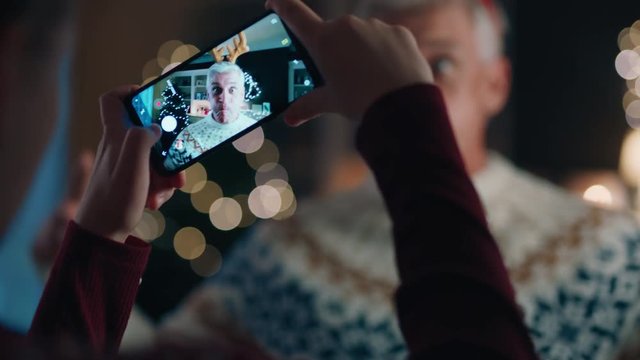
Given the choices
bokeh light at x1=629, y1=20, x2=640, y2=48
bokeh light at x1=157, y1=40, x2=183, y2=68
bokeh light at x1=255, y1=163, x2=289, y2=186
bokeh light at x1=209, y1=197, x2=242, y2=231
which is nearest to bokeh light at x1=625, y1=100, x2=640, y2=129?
bokeh light at x1=629, y1=20, x2=640, y2=48

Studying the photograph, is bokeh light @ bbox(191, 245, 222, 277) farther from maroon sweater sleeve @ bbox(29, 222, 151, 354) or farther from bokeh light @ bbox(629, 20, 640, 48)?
maroon sweater sleeve @ bbox(29, 222, 151, 354)

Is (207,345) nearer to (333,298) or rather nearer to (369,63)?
(369,63)

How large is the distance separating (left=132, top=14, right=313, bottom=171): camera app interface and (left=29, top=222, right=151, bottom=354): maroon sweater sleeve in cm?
6

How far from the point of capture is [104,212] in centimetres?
36

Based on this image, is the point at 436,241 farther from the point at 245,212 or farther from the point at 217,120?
the point at 245,212

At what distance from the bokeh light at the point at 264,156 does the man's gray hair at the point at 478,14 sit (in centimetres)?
81

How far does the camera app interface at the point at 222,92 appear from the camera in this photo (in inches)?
15.1

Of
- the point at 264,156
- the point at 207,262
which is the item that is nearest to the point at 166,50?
the point at 264,156

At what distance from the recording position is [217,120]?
1.29ft

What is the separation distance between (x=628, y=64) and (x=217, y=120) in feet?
5.26

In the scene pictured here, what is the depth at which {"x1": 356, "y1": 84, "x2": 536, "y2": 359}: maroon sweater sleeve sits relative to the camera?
0.26 m

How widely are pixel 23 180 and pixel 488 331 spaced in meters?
0.82

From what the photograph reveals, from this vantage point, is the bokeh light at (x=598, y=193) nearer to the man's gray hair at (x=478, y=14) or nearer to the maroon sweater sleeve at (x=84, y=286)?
the man's gray hair at (x=478, y=14)

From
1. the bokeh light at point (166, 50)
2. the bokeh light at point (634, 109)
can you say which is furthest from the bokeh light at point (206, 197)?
the bokeh light at point (634, 109)
